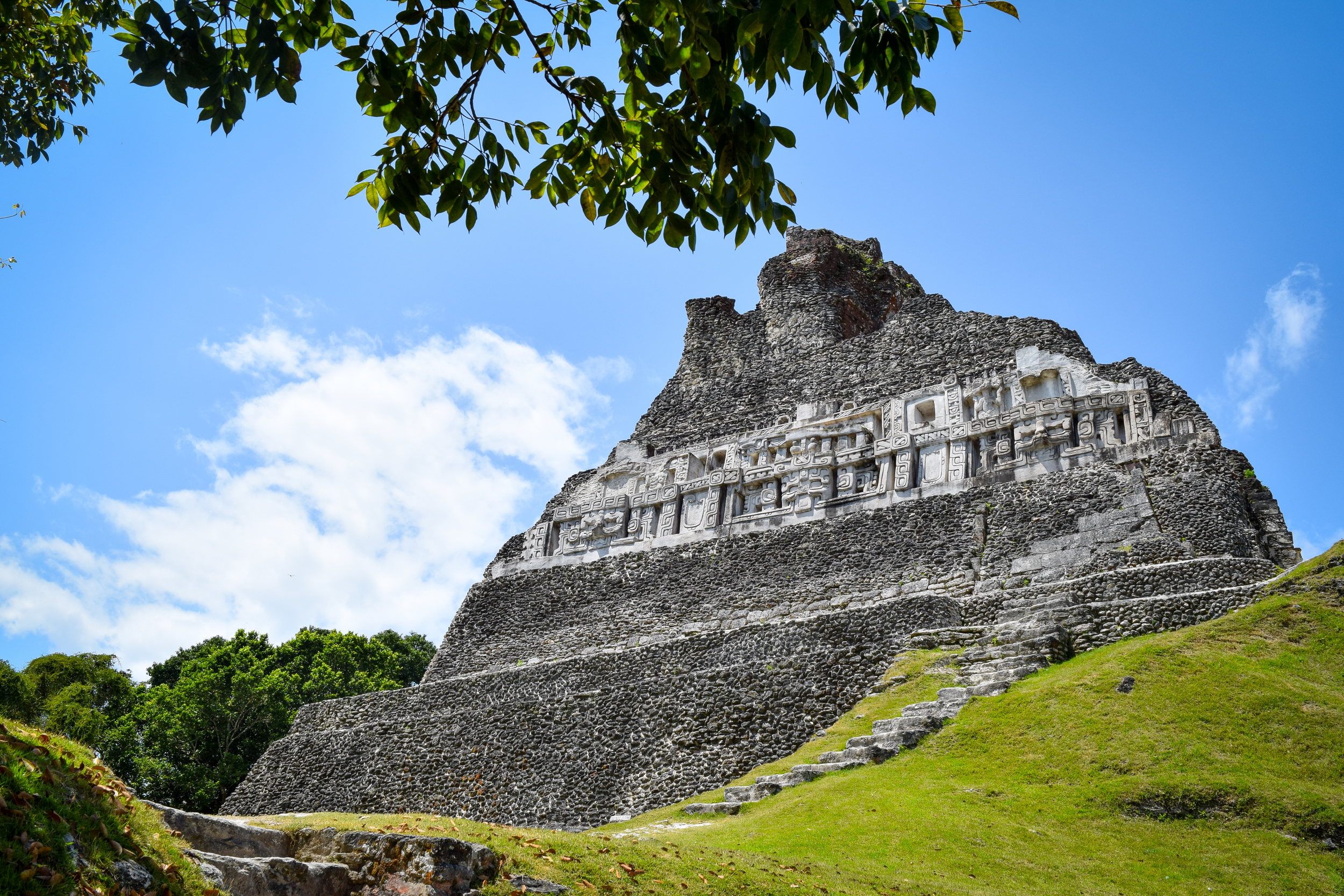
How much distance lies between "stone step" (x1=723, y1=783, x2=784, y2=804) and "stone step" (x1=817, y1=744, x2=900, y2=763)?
2.42ft

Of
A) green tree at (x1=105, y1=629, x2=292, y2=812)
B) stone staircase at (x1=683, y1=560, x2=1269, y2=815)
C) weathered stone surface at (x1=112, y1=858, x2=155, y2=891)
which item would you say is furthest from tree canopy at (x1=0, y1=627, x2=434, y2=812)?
weathered stone surface at (x1=112, y1=858, x2=155, y2=891)

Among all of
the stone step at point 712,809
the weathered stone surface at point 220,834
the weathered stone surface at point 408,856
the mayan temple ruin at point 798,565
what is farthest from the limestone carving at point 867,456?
the weathered stone surface at point 220,834

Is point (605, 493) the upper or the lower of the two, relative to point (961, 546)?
upper

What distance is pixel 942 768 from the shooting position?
1055 cm

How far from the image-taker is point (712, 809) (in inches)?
449

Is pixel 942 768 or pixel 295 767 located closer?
pixel 942 768

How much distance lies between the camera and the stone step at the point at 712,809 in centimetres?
1117

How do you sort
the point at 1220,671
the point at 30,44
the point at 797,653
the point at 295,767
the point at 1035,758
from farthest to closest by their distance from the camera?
the point at 295,767 → the point at 797,653 → the point at 1220,671 → the point at 1035,758 → the point at 30,44

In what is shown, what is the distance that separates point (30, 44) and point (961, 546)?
49.4 ft

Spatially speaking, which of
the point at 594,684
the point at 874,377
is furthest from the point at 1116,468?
the point at 594,684

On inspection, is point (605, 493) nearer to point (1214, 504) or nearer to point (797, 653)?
point (797, 653)

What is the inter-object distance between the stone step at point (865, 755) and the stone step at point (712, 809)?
4.30ft

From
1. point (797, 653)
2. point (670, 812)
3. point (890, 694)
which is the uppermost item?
point (797, 653)

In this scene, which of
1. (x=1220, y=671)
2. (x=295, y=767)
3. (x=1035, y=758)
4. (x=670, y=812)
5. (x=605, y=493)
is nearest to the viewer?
(x=1035, y=758)
